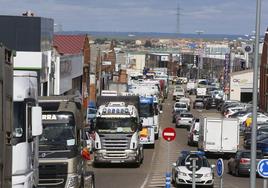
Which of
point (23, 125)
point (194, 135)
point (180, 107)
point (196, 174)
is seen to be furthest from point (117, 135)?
point (180, 107)

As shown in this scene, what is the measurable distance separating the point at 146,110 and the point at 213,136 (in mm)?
5712

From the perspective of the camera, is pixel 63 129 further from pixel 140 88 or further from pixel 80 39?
pixel 80 39

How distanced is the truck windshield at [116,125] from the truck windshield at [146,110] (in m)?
12.3

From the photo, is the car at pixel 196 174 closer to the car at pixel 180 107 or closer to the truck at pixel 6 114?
the truck at pixel 6 114

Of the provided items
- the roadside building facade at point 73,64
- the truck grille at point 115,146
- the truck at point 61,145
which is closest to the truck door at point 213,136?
the truck grille at point 115,146

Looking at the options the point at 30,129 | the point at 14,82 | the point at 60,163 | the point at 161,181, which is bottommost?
the point at 161,181

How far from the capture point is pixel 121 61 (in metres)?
170

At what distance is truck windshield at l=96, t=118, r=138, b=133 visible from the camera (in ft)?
118

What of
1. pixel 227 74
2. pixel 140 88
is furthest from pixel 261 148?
pixel 227 74

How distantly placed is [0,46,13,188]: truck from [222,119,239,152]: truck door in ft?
108

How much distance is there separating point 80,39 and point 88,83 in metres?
5.76

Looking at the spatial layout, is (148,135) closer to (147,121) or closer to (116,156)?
(147,121)

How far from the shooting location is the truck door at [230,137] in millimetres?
44938

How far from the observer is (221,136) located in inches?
1774
